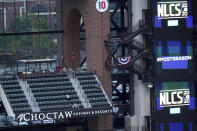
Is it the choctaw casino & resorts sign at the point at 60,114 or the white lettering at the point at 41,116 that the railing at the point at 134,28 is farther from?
the white lettering at the point at 41,116

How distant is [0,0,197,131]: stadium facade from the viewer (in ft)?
227

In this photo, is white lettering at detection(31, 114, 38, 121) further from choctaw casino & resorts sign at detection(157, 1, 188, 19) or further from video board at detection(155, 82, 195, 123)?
choctaw casino & resorts sign at detection(157, 1, 188, 19)

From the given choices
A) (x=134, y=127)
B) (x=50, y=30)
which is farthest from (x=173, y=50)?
(x=50, y=30)

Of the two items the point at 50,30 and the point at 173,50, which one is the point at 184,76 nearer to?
the point at 173,50

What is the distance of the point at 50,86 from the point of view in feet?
232

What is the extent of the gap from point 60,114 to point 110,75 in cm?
661

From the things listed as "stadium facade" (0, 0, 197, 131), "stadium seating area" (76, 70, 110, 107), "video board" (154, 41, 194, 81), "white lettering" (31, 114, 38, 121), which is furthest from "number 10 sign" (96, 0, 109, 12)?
"white lettering" (31, 114, 38, 121)

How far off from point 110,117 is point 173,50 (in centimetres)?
761

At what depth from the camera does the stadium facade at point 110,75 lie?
69188mm

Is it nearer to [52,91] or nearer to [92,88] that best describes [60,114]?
[52,91]

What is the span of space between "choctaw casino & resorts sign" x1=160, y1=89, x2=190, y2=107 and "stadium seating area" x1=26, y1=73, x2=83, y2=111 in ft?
22.3

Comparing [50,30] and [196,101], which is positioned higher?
[50,30]

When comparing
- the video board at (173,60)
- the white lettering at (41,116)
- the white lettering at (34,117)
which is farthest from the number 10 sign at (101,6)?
the white lettering at (34,117)

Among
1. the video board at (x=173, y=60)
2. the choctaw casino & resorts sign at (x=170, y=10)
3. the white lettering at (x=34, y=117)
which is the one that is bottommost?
the white lettering at (x=34, y=117)
